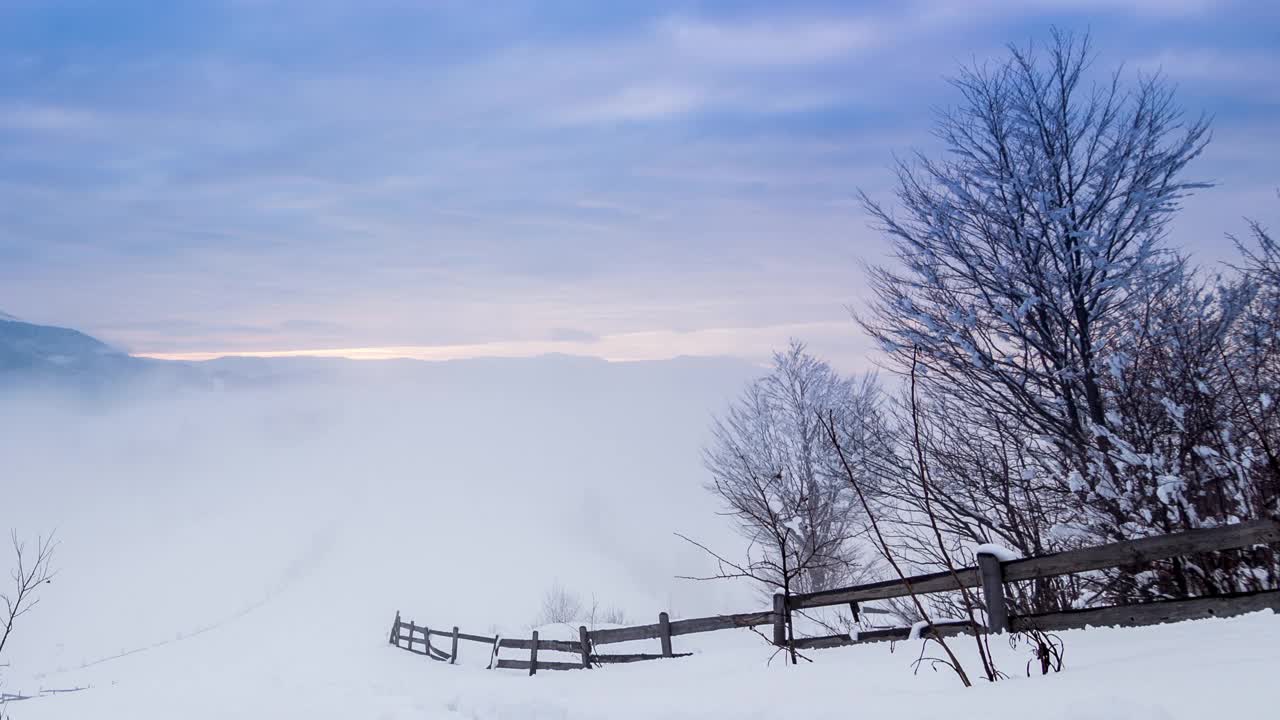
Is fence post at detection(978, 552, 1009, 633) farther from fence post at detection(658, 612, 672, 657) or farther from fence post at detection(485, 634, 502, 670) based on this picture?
fence post at detection(485, 634, 502, 670)

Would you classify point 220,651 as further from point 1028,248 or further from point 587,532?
point 587,532

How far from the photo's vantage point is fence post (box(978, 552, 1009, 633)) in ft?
20.2

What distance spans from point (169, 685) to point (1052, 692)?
63.5 feet

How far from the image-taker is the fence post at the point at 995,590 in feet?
20.2

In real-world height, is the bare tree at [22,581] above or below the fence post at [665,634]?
above

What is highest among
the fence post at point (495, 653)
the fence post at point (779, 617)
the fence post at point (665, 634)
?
the fence post at point (779, 617)

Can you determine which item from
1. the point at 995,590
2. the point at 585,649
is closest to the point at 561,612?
the point at 585,649

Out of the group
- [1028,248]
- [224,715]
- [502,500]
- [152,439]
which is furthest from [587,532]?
[152,439]

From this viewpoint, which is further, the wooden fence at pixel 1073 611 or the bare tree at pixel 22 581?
the bare tree at pixel 22 581

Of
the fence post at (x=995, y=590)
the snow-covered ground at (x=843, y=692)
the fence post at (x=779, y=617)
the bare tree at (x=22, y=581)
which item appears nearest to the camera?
the snow-covered ground at (x=843, y=692)

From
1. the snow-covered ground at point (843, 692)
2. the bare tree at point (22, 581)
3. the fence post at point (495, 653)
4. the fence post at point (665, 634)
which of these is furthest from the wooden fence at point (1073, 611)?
the bare tree at point (22, 581)

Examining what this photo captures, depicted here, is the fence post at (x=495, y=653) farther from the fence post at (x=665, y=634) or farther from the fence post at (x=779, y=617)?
the fence post at (x=779, y=617)

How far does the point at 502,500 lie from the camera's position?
84.2 metres

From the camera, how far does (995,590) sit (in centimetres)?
619
